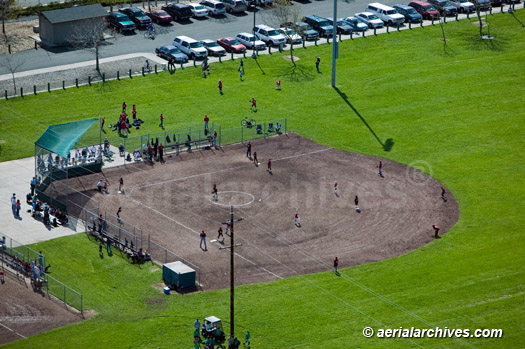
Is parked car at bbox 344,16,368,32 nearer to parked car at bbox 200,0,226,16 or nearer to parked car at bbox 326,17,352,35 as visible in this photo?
parked car at bbox 326,17,352,35

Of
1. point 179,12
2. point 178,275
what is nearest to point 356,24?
point 179,12

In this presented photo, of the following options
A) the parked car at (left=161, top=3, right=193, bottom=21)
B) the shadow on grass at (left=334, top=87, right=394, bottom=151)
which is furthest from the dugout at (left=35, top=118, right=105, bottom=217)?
the parked car at (left=161, top=3, right=193, bottom=21)

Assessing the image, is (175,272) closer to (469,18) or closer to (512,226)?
(512,226)

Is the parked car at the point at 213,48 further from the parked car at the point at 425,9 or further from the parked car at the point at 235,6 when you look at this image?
the parked car at the point at 425,9

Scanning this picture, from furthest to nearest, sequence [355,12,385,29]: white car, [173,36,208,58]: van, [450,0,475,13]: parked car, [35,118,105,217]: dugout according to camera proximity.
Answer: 1. [450,0,475,13]: parked car
2. [355,12,385,29]: white car
3. [173,36,208,58]: van
4. [35,118,105,217]: dugout

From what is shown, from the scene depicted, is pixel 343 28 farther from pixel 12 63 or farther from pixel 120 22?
pixel 12 63

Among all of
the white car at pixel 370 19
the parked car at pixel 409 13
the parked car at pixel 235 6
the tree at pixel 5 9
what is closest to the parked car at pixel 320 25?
the white car at pixel 370 19
